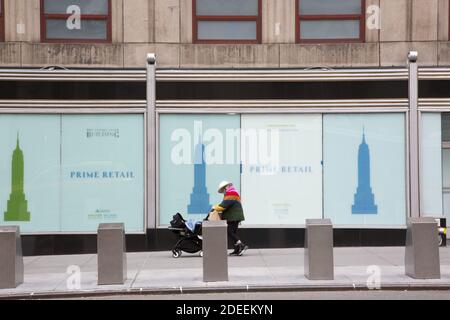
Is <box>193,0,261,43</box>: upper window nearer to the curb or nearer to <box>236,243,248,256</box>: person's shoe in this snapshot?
<box>236,243,248,256</box>: person's shoe

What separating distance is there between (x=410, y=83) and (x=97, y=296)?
976 cm

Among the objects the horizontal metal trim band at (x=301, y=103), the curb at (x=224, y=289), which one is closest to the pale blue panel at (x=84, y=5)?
the horizontal metal trim band at (x=301, y=103)

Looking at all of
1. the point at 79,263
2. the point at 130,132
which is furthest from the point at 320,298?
the point at 130,132

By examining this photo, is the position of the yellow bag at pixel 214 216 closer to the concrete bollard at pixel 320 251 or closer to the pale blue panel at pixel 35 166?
the concrete bollard at pixel 320 251

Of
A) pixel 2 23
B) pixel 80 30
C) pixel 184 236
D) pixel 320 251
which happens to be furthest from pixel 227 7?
pixel 320 251

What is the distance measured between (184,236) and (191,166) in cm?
222

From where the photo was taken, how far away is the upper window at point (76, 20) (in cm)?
1842

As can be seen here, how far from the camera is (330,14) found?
18.6m

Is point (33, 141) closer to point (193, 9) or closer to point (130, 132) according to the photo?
point (130, 132)

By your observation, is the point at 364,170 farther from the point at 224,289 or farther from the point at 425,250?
the point at 224,289

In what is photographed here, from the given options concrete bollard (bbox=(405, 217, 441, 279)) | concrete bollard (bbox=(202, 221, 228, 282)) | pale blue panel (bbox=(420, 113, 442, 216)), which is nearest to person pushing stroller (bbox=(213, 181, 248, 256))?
concrete bollard (bbox=(202, 221, 228, 282))

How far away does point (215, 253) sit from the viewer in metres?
13.0

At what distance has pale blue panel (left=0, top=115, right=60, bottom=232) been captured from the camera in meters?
18.0

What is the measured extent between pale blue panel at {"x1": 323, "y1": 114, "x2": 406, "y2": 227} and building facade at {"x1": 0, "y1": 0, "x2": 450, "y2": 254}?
0.03 meters
